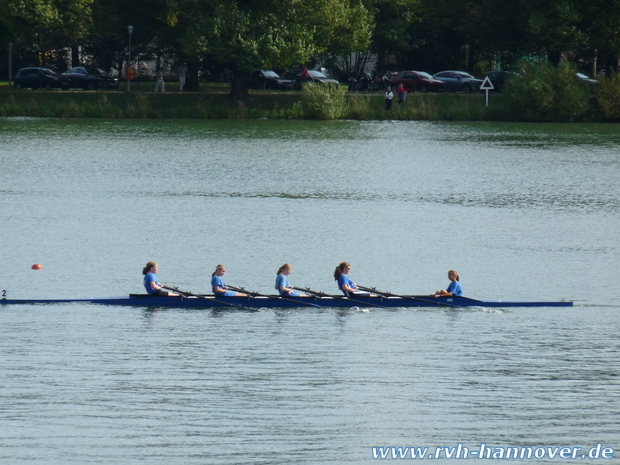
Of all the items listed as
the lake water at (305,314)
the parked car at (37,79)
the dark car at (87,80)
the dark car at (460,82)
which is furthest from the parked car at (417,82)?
the parked car at (37,79)

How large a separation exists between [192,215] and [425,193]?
1062cm

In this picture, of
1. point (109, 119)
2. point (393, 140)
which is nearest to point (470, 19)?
point (393, 140)

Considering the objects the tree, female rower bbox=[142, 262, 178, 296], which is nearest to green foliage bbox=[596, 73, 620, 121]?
the tree

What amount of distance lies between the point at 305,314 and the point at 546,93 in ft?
145

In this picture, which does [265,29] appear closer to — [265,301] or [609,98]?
[609,98]

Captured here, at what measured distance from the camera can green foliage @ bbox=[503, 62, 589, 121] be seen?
63500 mm

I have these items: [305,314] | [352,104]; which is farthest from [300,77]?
[305,314]

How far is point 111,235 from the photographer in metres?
32.6

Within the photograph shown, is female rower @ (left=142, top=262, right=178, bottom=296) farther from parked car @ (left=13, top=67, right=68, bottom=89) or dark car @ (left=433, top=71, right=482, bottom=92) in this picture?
dark car @ (left=433, top=71, right=482, bottom=92)

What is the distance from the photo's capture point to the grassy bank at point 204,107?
64438 millimetres

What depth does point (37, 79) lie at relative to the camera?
69.9 meters

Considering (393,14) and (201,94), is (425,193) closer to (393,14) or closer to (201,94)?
(201,94)

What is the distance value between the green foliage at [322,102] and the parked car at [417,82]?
7.47m

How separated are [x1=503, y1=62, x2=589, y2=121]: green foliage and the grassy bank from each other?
1.54m
